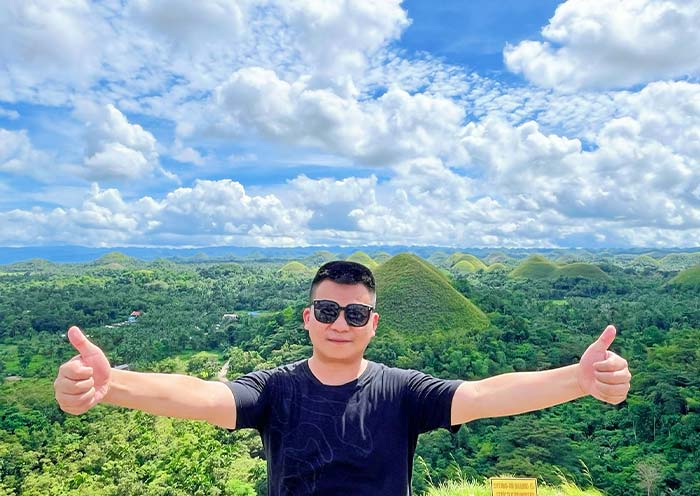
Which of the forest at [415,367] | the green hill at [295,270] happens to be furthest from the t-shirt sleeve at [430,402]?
the green hill at [295,270]

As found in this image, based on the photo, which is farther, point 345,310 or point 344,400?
point 345,310

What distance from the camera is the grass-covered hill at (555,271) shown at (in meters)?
42.8

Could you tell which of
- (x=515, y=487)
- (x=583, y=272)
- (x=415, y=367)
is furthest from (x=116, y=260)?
(x=515, y=487)

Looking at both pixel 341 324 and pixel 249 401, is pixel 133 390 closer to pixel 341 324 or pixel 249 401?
pixel 249 401

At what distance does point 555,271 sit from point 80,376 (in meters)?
49.5

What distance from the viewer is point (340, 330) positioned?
4.60 feet

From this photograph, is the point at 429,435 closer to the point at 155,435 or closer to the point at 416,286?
the point at 155,435

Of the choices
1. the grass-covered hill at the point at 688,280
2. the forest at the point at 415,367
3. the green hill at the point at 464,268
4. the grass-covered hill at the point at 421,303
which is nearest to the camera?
the forest at the point at 415,367

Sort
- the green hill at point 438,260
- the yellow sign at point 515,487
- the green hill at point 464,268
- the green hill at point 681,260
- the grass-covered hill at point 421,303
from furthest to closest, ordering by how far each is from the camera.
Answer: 1. the green hill at point 438,260
2. the green hill at point 681,260
3. the green hill at point 464,268
4. the grass-covered hill at point 421,303
5. the yellow sign at point 515,487

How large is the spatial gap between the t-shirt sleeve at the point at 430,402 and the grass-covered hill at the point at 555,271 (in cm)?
4425

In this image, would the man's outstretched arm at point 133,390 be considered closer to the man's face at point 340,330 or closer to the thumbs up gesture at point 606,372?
the man's face at point 340,330

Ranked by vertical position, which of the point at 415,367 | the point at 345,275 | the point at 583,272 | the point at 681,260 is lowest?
the point at 415,367

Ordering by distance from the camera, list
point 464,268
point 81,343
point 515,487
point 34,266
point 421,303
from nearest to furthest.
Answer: point 81,343, point 515,487, point 421,303, point 464,268, point 34,266

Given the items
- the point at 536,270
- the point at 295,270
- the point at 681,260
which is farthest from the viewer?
the point at 681,260
